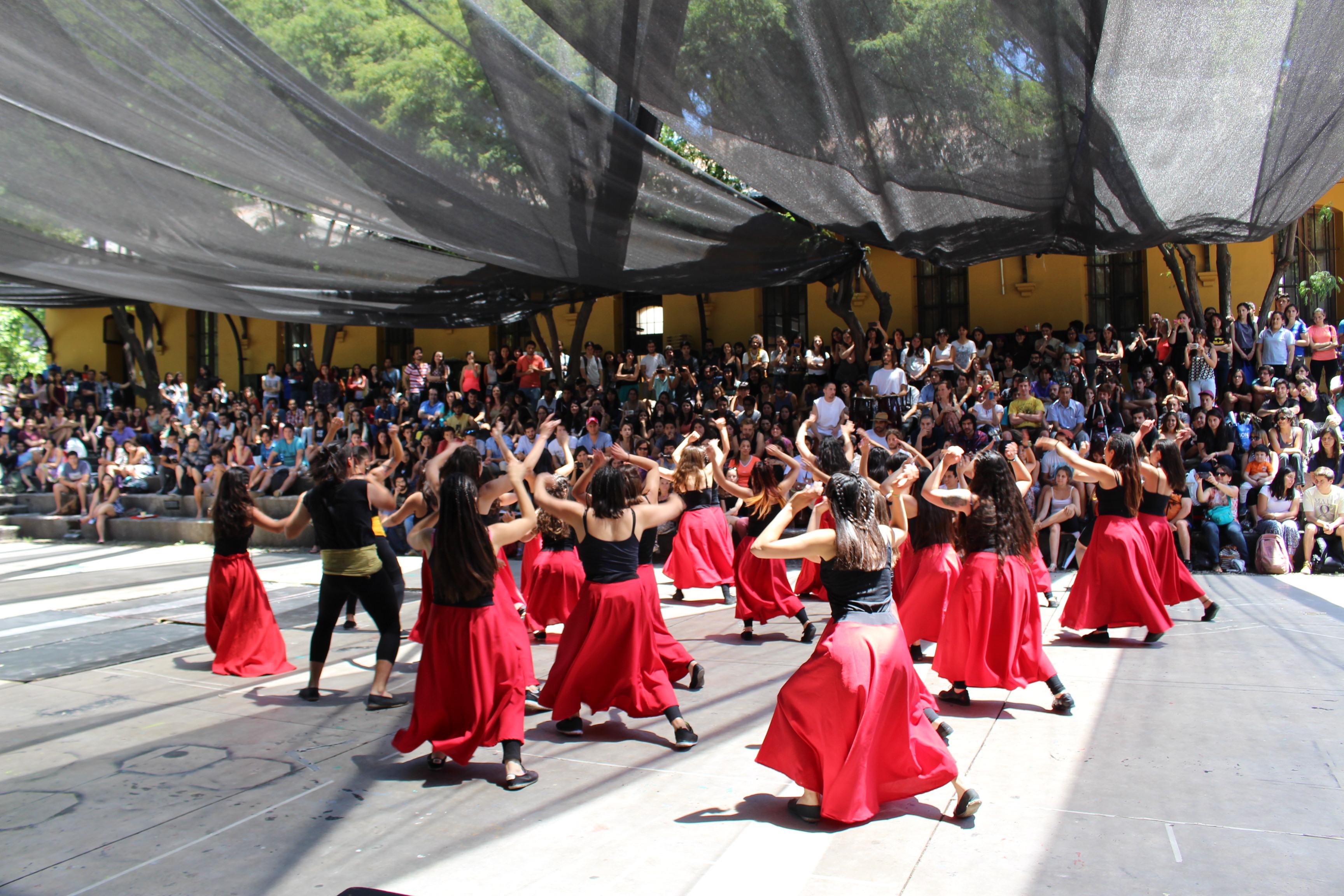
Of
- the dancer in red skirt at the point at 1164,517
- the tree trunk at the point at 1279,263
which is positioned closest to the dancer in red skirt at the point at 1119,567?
the dancer in red skirt at the point at 1164,517

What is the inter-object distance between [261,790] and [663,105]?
4.29m

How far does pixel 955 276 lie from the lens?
1903 centimetres

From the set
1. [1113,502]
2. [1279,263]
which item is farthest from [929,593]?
[1279,263]

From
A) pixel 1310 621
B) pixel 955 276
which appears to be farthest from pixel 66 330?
pixel 1310 621

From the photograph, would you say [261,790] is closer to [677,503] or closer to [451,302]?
[677,503]

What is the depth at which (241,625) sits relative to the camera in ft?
22.3

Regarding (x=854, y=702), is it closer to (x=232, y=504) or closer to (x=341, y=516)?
(x=341, y=516)

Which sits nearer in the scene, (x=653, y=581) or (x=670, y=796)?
(x=670, y=796)

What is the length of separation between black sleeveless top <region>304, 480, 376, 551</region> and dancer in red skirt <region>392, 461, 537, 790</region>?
5.09 feet

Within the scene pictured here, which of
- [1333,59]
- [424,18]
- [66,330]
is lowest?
[1333,59]

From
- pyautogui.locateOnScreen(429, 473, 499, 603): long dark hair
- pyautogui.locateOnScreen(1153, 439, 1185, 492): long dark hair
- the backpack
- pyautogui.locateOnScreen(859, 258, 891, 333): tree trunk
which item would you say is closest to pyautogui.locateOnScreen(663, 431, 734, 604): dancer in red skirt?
pyautogui.locateOnScreen(859, 258, 891, 333): tree trunk

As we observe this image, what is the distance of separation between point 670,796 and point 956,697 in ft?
7.26

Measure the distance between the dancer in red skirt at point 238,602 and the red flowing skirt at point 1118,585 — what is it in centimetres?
592

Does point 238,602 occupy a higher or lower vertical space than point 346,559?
lower
